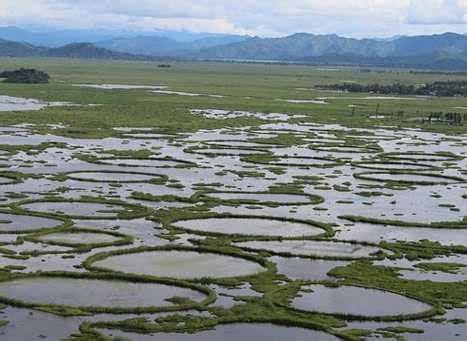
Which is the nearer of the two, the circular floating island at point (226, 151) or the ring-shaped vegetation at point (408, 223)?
the ring-shaped vegetation at point (408, 223)

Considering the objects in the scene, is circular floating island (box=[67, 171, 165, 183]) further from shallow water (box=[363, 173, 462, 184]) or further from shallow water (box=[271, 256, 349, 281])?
shallow water (box=[271, 256, 349, 281])

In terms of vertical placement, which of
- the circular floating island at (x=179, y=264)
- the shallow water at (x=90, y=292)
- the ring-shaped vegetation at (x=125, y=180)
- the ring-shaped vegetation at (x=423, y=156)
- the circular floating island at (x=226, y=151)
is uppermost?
the ring-shaped vegetation at (x=423, y=156)

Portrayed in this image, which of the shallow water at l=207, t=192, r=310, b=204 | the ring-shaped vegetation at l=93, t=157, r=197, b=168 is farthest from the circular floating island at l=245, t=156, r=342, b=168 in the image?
the shallow water at l=207, t=192, r=310, b=204

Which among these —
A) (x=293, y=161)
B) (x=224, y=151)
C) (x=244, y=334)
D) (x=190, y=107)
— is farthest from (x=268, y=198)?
(x=190, y=107)

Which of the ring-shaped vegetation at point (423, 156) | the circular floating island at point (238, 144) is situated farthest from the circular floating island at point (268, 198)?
the circular floating island at point (238, 144)

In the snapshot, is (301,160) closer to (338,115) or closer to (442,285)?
(442,285)

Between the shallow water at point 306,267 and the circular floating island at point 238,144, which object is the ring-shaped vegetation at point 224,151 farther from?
the shallow water at point 306,267
